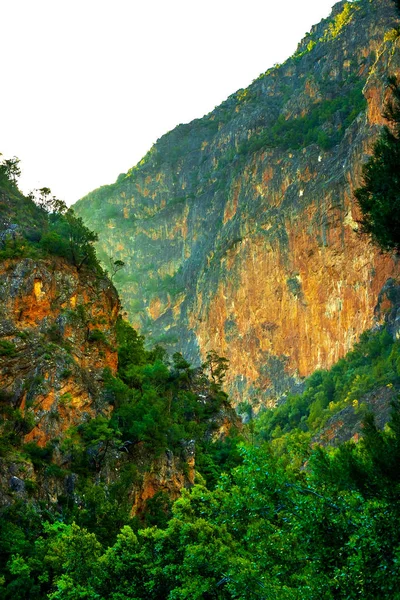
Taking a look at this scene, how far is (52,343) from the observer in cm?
4019

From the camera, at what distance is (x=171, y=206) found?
566 feet

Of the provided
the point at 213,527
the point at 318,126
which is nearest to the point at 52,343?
the point at 213,527

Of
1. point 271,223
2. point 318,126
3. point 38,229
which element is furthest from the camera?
point 318,126

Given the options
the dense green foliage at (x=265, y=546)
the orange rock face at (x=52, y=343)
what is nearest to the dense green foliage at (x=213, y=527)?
the dense green foliage at (x=265, y=546)

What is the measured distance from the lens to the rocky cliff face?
99062 mm

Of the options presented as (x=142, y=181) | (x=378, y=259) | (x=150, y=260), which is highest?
(x=142, y=181)

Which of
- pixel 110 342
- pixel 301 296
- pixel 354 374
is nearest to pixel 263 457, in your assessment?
pixel 110 342

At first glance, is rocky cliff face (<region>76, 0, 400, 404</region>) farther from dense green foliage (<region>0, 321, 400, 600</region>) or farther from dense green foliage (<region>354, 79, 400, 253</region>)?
dense green foliage (<region>354, 79, 400, 253</region>)

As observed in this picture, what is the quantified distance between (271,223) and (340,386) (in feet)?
119

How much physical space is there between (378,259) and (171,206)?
3537 inches

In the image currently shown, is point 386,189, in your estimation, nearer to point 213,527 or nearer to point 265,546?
point 265,546

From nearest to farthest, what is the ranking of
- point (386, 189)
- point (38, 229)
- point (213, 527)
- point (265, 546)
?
point (386, 189) → point (265, 546) → point (213, 527) → point (38, 229)

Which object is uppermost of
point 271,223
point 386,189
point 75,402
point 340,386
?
point 271,223

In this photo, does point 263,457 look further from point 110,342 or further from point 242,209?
point 242,209
